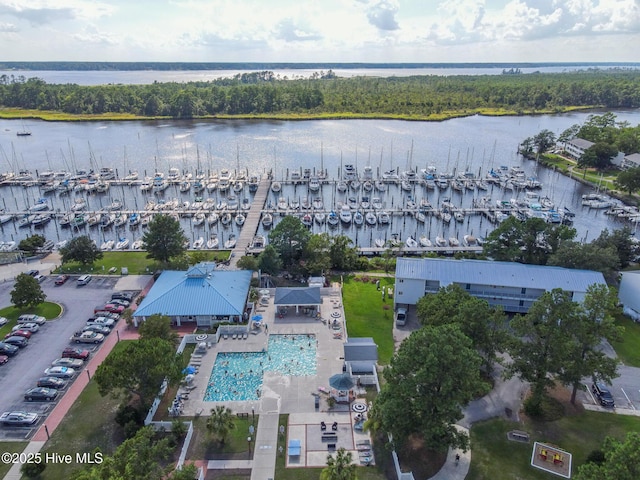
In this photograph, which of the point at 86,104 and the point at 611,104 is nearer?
the point at 86,104

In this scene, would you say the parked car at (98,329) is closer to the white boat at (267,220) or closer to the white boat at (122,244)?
the white boat at (122,244)

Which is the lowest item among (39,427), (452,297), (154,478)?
(39,427)

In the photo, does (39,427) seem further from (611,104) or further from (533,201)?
(611,104)

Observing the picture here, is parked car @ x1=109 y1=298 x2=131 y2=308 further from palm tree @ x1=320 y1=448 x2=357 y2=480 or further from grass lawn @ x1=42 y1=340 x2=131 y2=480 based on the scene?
palm tree @ x1=320 y1=448 x2=357 y2=480

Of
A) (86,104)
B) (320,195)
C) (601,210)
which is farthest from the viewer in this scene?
(86,104)

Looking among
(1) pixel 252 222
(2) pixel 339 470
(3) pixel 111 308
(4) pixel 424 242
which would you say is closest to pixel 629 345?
(4) pixel 424 242

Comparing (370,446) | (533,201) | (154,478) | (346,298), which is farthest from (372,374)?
(533,201)
